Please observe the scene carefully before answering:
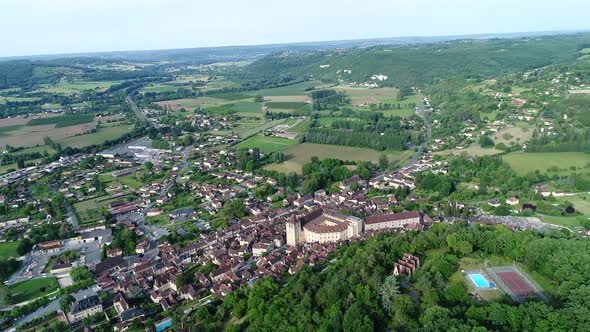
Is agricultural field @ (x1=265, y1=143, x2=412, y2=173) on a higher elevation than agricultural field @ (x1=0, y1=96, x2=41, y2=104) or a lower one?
lower

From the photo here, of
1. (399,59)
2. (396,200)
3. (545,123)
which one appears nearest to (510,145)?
(545,123)

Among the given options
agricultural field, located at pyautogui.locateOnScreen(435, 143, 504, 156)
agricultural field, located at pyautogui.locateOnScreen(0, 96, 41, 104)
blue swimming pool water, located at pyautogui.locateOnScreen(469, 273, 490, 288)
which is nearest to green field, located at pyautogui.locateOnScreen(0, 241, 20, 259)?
blue swimming pool water, located at pyautogui.locateOnScreen(469, 273, 490, 288)

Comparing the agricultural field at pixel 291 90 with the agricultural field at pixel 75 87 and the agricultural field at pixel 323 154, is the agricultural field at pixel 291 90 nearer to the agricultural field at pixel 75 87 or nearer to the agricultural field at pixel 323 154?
the agricultural field at pixel 75 87

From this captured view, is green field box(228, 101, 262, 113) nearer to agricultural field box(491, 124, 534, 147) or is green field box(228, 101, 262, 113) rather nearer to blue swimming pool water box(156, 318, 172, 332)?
agricultural field box(491, 124, 534, 147)

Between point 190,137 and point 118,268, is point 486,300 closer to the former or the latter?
point 118,268

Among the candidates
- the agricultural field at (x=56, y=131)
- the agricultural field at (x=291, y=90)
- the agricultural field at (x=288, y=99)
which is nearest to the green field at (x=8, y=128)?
the agricultural field at (x=56, y=131)

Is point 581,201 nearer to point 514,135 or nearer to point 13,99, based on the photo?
point 514,135

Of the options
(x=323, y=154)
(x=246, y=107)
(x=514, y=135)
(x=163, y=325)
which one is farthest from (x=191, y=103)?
(x=163, y=325)
